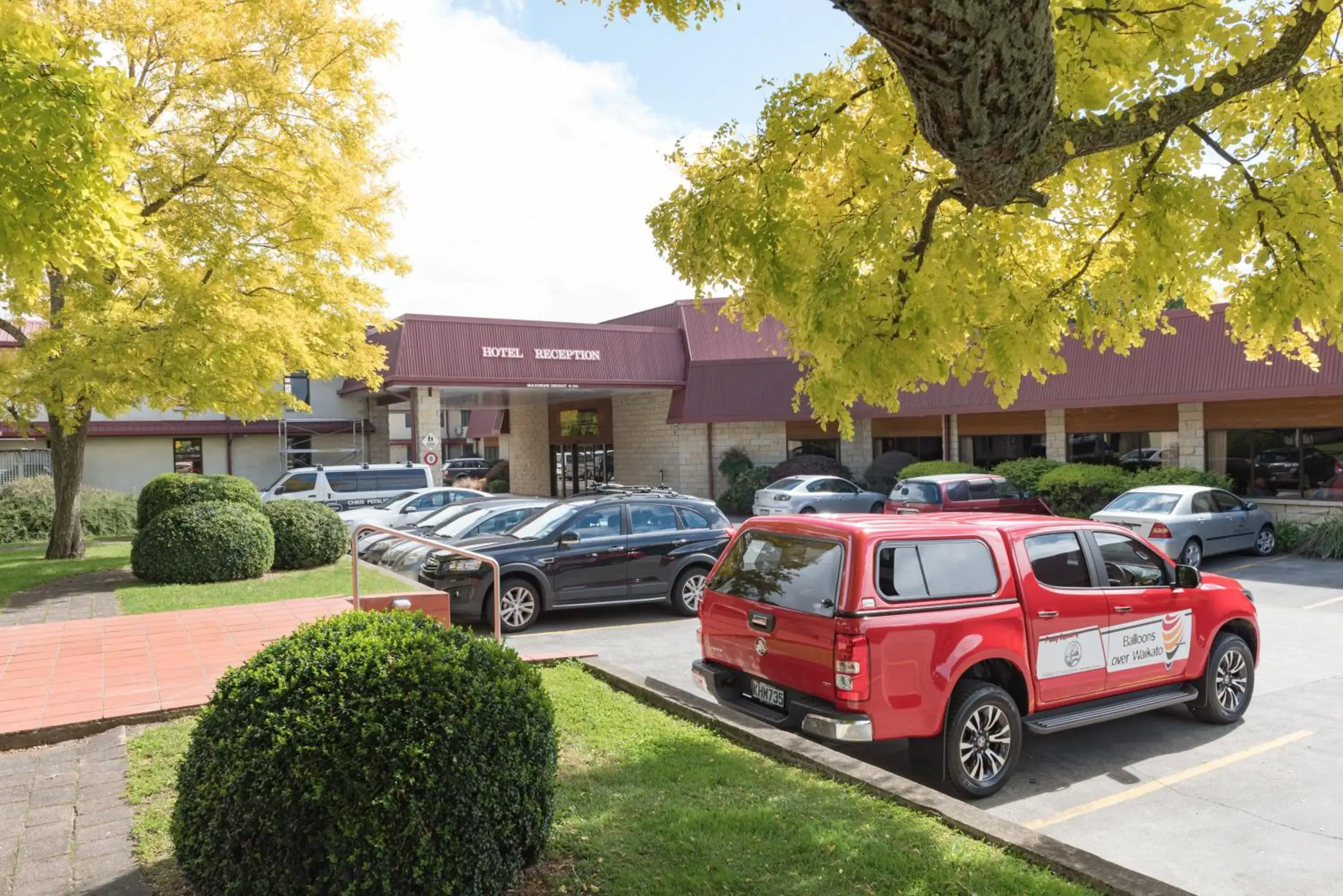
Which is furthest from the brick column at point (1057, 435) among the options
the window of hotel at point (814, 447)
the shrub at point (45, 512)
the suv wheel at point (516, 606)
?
the shrub at point (45, 512)

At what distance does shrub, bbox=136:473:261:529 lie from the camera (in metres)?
14.6

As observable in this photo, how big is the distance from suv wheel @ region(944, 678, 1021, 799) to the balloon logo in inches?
69.1

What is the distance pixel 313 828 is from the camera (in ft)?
10.6

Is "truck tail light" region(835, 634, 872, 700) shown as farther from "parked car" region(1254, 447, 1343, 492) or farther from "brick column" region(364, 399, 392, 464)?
"brick column" region(364, 399, 392, 464)

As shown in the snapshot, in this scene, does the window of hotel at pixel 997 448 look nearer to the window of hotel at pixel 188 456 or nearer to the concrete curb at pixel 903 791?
the concrete curb at pixel 903 791

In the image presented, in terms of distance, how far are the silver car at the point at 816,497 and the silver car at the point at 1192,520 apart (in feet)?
24.9

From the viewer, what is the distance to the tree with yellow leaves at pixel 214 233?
41.0 ft

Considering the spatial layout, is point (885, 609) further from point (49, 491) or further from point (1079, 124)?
point (49, 491)

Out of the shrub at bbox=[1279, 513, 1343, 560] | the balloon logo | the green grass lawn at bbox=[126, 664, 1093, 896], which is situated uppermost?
the balloon logo

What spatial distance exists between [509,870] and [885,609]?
2923mm

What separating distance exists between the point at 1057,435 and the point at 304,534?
60.3ft

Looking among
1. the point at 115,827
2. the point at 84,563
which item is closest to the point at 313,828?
the point at 115,827

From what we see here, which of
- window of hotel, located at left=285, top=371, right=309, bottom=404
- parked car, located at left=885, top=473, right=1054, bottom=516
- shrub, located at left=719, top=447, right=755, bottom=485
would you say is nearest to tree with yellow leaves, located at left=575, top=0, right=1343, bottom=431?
parked car, located at left=885, top=473, right=1054, bottom=516

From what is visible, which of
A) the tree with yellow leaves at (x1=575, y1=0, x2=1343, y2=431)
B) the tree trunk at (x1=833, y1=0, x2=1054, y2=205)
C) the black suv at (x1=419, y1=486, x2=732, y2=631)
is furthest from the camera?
the black suv at (x1=419, y1=486, x2=732, y2=631)
